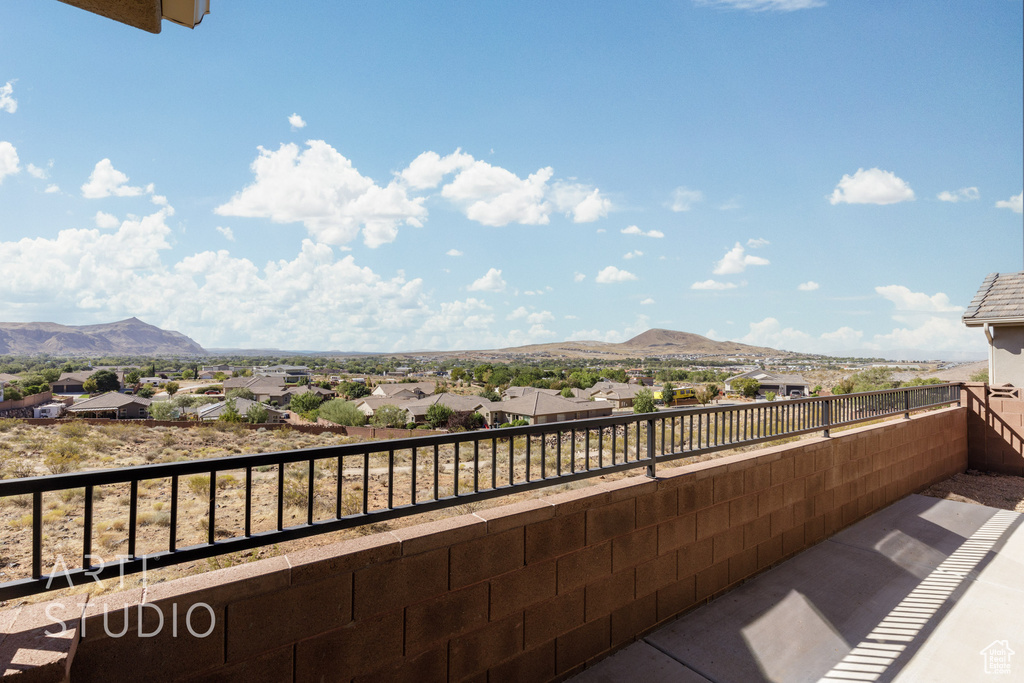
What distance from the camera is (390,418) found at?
2898 centimetres

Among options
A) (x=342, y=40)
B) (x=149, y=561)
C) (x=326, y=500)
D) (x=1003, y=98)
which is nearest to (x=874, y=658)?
(x=149, y=561)

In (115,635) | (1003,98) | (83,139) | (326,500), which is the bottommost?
(326,500)

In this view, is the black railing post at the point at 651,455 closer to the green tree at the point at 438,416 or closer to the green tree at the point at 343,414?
the green tree at the point at 438,416

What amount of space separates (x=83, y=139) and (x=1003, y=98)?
103 feet

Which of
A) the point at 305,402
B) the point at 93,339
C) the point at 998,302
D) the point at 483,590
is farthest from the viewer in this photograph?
the point at 93,339

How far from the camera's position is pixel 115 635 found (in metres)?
1.65

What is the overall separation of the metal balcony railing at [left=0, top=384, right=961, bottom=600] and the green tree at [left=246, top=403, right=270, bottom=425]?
1582cm

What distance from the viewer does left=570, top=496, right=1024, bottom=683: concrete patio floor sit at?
326cm

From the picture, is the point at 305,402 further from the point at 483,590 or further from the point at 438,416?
the point at 483,590

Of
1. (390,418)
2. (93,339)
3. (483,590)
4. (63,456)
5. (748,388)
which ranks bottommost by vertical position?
(748,388)

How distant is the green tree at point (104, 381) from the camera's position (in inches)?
1144

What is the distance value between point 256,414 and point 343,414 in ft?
17.9

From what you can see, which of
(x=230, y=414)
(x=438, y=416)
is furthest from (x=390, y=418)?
(x=230, y=414)

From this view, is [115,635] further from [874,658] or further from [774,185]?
[774,185]
